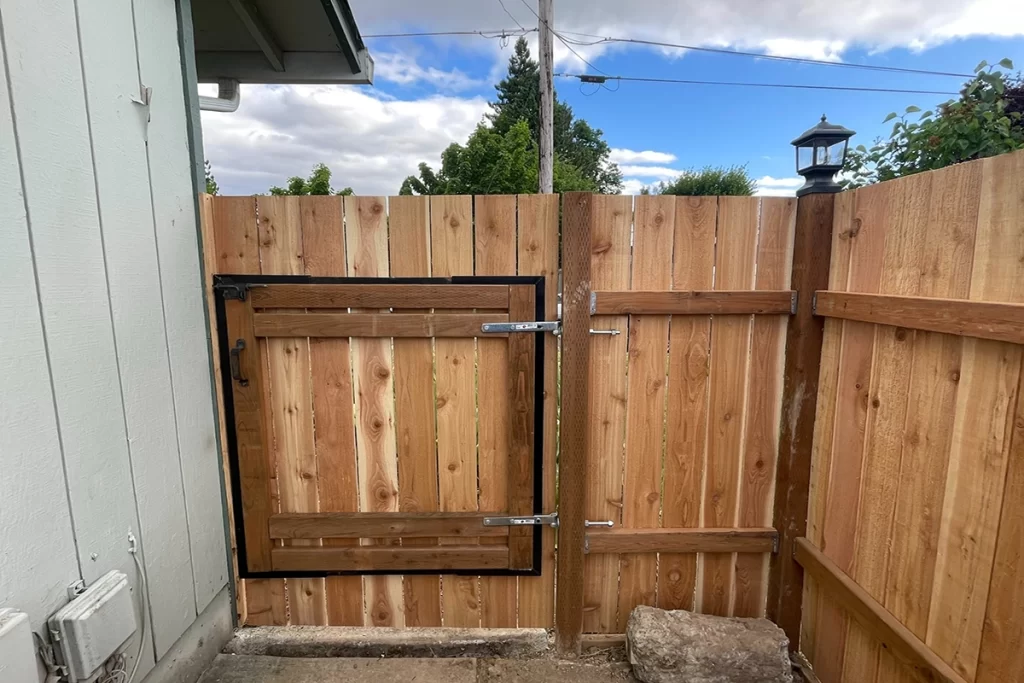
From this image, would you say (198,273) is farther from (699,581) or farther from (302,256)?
(699,581)

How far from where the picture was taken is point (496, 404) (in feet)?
5.65

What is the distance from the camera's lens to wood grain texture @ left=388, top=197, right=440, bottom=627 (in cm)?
161

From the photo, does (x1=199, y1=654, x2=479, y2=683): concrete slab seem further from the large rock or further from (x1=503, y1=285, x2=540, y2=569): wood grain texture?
the large rock

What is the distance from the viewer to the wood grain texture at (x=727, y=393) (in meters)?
1.63

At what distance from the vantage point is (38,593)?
1003 millimetres

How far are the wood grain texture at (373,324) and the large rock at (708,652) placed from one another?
50.3 inches

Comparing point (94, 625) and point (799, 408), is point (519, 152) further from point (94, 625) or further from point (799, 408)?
point (94, 625)

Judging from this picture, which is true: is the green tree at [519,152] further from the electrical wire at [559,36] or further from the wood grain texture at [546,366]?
the wood grain texture at [546,366]

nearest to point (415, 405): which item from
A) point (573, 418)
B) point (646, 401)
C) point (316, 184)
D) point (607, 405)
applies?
point (573, 418)

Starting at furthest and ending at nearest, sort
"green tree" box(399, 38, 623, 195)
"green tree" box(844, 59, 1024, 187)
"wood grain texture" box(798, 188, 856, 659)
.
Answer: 1. "green tree" box(399, 38, 623, 195)
2. "green tree" box(844, 59, 1024, 187)
3. "wood grain texture" box(798, 188, 856, 659)

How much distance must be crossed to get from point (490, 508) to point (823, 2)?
25.6ft

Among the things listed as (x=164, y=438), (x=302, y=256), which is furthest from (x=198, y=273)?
(x=164, y=438)

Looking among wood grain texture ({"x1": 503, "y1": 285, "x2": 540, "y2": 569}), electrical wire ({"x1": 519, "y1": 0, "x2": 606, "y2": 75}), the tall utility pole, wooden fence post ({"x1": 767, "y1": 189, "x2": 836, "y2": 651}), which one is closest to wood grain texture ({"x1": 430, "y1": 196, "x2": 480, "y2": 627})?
wood grain texture ({"x1": 503, "y1": 285, "x2": 540, "y2": 569})

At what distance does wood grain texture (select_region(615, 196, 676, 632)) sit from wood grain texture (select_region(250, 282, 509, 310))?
513mm
